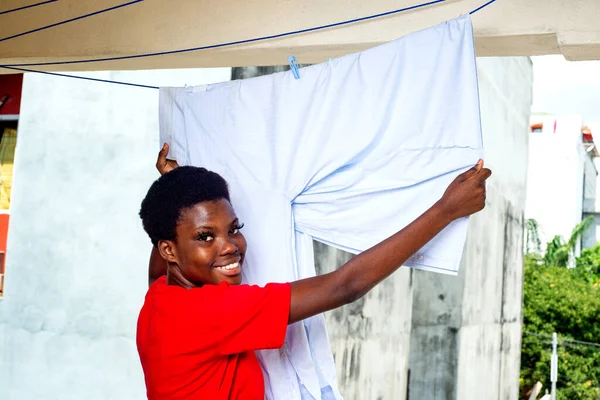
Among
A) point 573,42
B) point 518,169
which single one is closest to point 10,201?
point 573,42

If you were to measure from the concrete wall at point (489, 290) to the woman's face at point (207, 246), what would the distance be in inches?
270

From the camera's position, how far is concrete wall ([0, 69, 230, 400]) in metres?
5.25

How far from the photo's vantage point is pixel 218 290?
2.23 m

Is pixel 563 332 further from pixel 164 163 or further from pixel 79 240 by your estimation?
pixel 164 163

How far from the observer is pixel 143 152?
5.41 m

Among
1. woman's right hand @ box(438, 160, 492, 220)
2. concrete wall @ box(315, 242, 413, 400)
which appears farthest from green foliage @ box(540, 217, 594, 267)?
woman's right hand @ box(438, 160, 492, 220)

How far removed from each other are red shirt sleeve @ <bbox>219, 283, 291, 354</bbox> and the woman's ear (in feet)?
0.82

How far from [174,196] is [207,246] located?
172mm

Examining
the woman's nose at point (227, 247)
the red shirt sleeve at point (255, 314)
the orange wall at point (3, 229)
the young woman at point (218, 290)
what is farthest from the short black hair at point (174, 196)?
the orange wall at point (3, 229)

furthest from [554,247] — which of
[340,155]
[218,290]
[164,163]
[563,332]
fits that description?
[218,290]

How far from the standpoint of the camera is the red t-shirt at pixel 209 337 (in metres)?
2.19

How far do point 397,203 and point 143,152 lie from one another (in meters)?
3.17

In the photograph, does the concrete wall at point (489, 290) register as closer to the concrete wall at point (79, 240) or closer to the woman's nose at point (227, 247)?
the concrete wall at point (79, 240)

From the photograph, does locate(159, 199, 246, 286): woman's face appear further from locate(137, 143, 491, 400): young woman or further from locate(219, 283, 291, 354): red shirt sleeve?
locate(219, 283, 291, 354): red shirt sleeve
